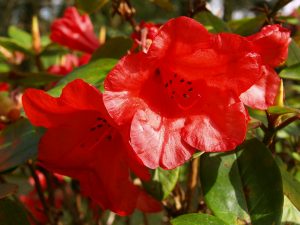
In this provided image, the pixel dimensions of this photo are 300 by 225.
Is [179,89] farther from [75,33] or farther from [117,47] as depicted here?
[75,33]

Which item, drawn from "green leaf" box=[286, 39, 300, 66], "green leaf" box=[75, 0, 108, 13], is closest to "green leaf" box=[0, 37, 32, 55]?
"green leaf" box=[75, 0, 108, 13]

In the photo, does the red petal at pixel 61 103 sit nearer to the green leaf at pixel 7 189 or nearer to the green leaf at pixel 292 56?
the green leaf at pixel 7 189

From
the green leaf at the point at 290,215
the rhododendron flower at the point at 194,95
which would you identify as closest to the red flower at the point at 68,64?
the rhododendron flower at the point at 194,95

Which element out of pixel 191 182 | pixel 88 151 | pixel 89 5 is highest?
pixel 89 5

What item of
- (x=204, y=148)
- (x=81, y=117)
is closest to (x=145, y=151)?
(x=204, y=148)

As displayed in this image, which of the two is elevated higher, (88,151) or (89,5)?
(89,5)

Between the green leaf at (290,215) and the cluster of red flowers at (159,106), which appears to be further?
the green leaf at (290,215)

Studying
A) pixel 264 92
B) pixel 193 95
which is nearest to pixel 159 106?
pixel 193 95
